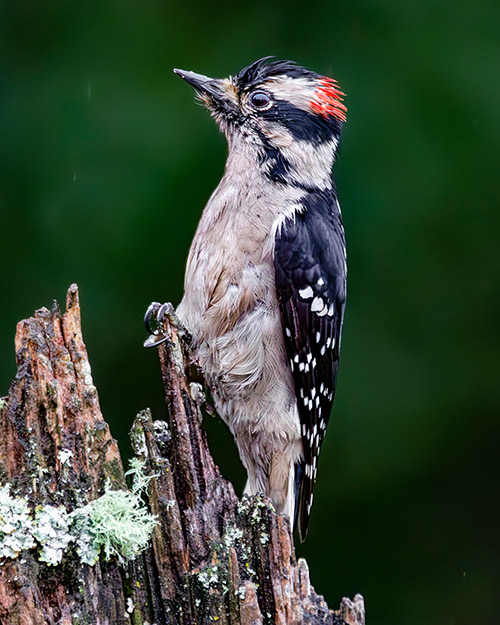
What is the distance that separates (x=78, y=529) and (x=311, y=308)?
4.21 feet

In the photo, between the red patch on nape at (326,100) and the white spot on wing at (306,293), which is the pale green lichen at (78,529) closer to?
the white spot on wing at (306,293)

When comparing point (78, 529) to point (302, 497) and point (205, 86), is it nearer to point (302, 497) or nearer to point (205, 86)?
point (302, 497)

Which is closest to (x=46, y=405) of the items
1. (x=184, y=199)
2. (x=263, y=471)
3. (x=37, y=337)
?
(x=37, y=337)

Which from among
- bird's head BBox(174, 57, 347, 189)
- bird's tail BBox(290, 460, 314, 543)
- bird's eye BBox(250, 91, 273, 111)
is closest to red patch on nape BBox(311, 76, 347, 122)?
bird's head BBox(174, 57, 347, 189)

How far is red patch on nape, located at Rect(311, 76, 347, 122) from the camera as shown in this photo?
9.71 ft

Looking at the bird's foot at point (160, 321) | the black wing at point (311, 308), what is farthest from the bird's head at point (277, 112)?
the bird's foot at point (160, 321)

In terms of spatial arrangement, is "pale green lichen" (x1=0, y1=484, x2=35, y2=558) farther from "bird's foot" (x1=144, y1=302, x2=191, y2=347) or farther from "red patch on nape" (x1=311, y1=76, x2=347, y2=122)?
"red patch on nape" (x1=311, y1=76, x2=347, y2=122)

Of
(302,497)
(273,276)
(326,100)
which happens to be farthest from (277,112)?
(302,497)

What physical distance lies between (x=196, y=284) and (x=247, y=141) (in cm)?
59

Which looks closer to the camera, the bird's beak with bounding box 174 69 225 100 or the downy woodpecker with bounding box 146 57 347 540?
the downy woodpecker with bounding box 146 57 347 540

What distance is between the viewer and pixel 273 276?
269 centimetres

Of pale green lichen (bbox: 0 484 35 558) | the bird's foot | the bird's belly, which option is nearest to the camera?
pale green lichen (bbox: 0 484 35 558)

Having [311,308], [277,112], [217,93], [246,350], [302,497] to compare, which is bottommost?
[302,497]

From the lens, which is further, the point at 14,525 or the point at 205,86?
the point at 205,86
